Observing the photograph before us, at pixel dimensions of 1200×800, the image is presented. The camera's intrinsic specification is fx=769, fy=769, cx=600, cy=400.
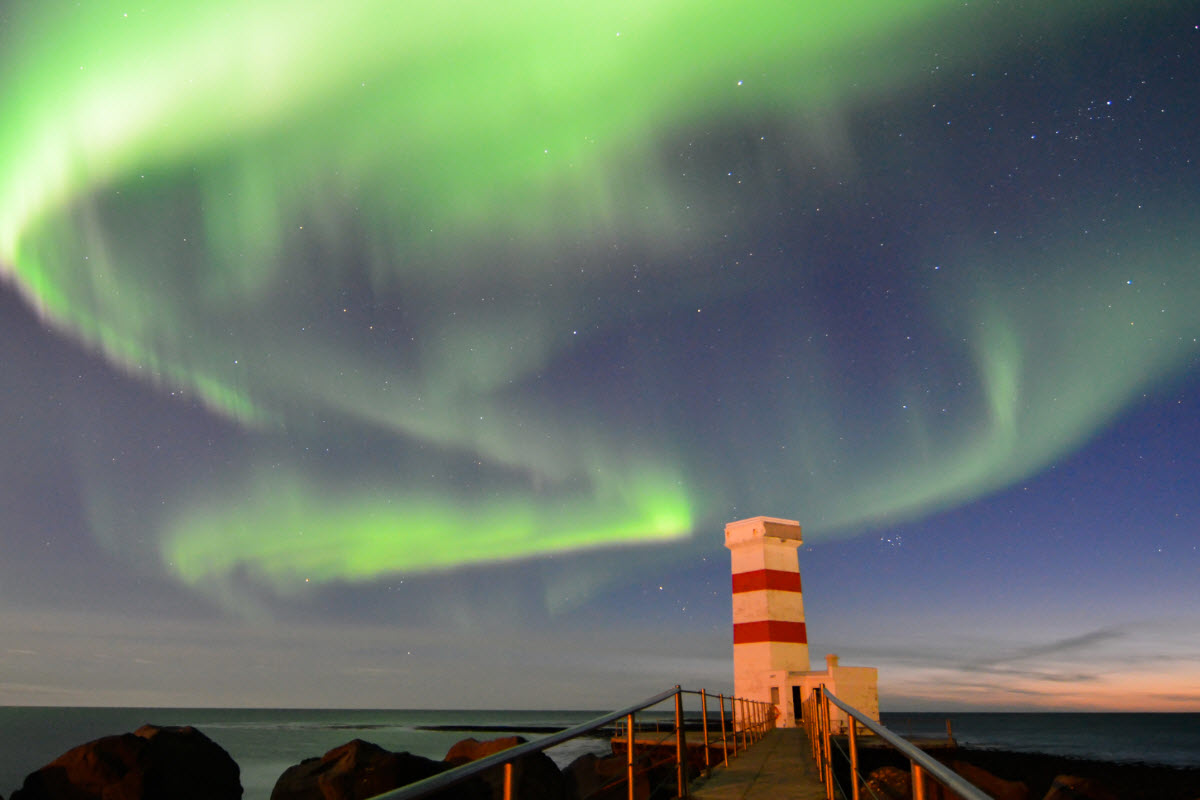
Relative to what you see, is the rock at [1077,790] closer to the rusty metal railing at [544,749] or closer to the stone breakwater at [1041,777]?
the stone breakwater at [1041,777]

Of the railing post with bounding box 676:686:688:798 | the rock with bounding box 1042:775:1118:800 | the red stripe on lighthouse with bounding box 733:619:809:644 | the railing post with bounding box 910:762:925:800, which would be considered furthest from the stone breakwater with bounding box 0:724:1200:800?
the railing post with bounding box 910:762:925:800

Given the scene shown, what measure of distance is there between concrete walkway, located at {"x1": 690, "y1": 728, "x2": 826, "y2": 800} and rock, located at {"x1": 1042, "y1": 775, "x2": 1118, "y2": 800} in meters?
6.00

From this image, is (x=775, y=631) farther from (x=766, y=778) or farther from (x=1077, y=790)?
(x=766, y=778)

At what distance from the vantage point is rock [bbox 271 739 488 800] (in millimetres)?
15344

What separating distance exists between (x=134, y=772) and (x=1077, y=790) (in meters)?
19.6

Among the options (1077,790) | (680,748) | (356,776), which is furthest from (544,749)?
(1077,790)

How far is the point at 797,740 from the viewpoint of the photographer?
1452cm

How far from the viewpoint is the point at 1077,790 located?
49.4 feet

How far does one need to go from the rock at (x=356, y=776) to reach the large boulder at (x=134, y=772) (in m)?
3.21

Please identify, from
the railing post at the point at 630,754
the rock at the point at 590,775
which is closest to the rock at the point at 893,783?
the rock at the point at 590,775

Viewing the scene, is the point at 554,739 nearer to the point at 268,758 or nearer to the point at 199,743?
the point at 199,743

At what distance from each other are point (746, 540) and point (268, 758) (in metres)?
54.5

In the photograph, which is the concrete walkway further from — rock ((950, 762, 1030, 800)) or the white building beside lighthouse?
the white building beside lighthouse

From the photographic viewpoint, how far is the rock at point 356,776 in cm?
1534
